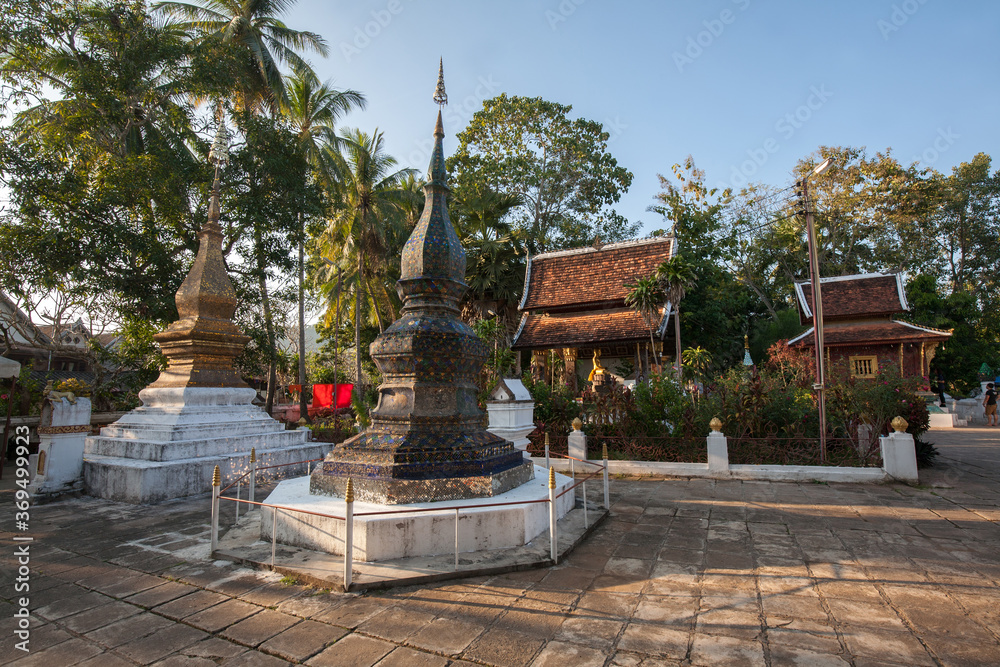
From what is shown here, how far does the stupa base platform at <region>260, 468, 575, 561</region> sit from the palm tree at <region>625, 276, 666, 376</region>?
12.9 meters

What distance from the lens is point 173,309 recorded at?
12.8 metres

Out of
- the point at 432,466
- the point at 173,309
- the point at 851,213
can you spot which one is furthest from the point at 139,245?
the point at 851,213

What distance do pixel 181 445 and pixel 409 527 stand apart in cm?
489

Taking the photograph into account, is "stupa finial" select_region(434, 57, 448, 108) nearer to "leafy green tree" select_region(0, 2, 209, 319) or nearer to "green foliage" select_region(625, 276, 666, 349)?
"leafy green tree" select_region(0, 2, 209, 319)

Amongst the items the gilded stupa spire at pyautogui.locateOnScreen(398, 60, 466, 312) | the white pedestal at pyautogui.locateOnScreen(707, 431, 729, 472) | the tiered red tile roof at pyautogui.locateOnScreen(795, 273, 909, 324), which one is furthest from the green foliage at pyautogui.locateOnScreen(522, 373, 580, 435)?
the tiered red tile roof at pyautogui.locateOnScreen(795, 273, 909, 324)

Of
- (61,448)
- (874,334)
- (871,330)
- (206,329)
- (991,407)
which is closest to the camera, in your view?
(61,448)

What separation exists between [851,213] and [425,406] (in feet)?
105

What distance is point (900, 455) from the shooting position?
25.3 feet

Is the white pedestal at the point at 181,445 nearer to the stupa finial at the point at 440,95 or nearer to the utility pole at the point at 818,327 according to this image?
the stupa finial at the point at 440,95

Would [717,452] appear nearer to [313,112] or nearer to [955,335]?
[313,112]

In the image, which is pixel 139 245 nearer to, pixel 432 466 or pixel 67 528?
pixel 67 528

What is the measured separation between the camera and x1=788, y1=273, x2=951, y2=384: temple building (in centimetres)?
2028

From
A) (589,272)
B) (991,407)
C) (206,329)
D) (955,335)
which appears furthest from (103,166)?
(955,335)

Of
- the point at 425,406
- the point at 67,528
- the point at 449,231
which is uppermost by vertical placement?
the point at 449,231
